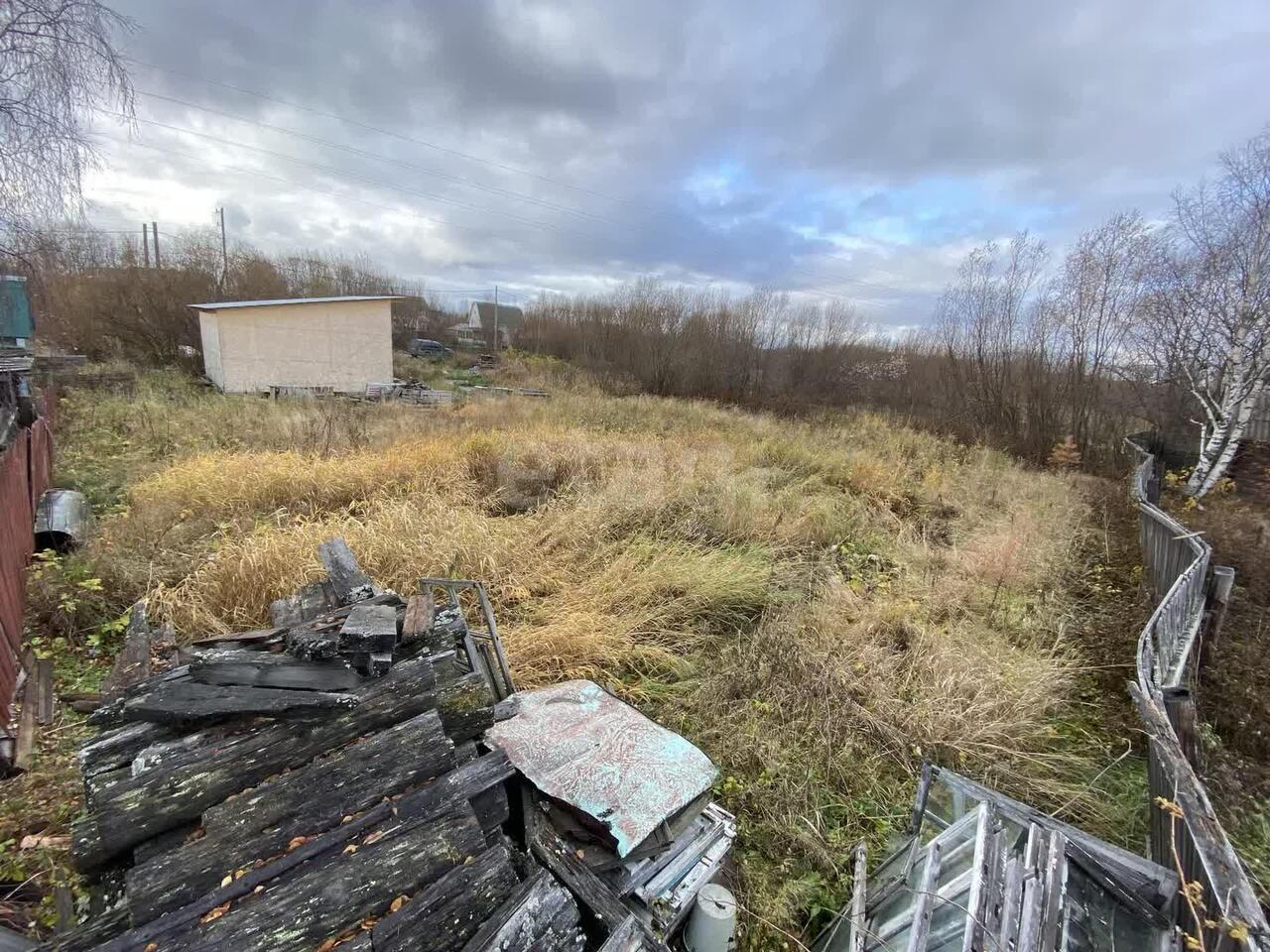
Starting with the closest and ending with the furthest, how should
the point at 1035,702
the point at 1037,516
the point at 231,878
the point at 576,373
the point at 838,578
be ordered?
the point at 231,878 < the point at 1035,702 < the point at 838,578 < the point at 1037,516 < the point at 576,373

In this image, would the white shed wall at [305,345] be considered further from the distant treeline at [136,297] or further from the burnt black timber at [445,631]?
the burnt black timber at [445,631]

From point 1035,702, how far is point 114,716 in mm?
4903

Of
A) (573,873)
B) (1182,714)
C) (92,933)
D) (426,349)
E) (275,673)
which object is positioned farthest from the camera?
(426,349)

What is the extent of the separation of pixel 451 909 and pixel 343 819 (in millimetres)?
500

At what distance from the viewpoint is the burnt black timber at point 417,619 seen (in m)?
2.63

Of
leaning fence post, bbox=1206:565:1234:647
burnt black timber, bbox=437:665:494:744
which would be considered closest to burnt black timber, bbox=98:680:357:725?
burnt black timber, bbox=437:665:494:744

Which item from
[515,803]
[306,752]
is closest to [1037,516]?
[515,803]

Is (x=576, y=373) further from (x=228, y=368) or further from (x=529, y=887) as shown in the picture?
(x=529, y=887)

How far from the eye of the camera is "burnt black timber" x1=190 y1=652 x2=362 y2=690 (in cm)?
221

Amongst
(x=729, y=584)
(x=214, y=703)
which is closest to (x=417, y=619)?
(x=214, y=703)

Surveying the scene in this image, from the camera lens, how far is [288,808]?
1763 mm

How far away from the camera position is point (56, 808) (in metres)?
2.44

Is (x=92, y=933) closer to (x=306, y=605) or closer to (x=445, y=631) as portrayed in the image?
(x=445, y=631)

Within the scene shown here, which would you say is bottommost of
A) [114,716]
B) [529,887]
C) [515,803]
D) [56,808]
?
[56,808]
